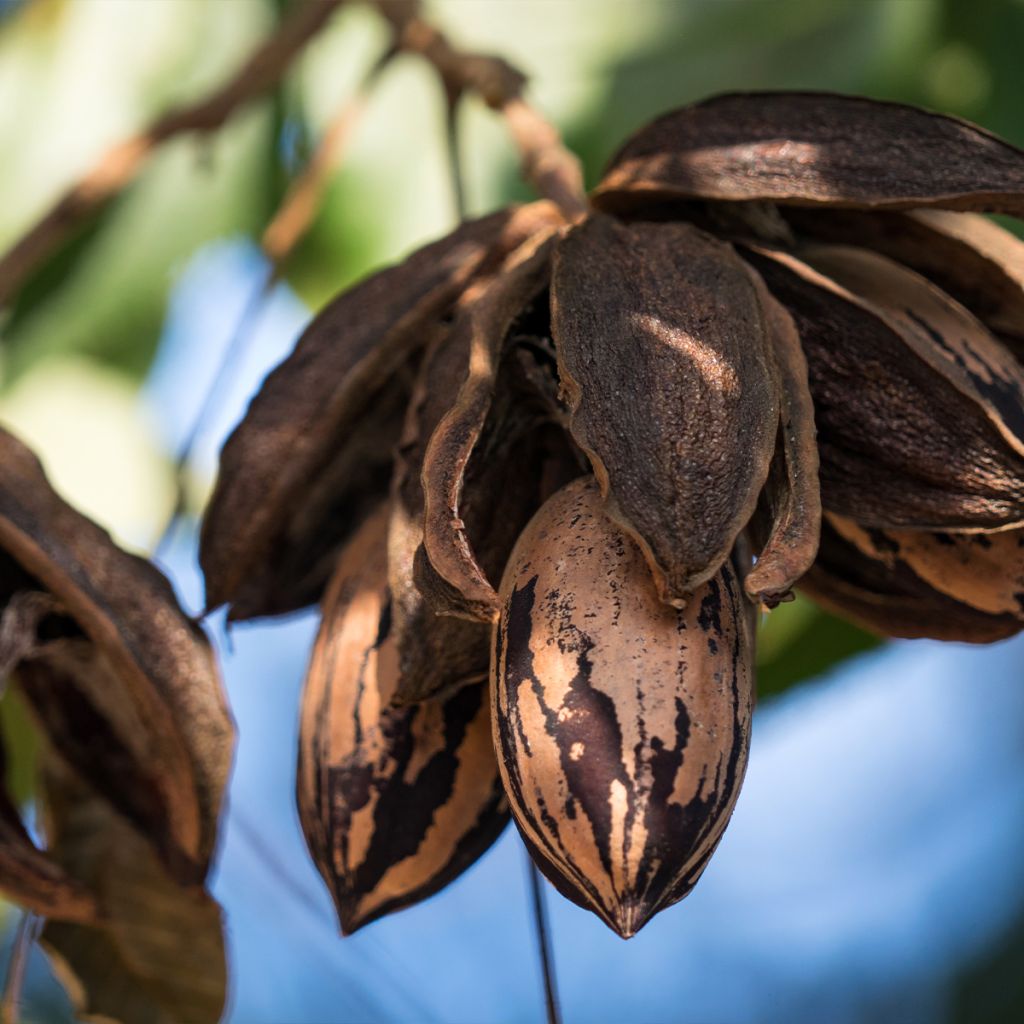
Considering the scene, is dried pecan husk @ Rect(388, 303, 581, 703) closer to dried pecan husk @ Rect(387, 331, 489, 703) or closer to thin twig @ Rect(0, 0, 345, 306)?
dried pecan husk @ Rect(387, 331, 489, 703)

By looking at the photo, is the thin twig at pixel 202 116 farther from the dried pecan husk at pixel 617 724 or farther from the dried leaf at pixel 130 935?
the dried pecan husk at pixel 617 724

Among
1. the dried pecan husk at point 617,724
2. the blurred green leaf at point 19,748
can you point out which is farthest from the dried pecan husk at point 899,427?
the blurred green leaf at point 19,748

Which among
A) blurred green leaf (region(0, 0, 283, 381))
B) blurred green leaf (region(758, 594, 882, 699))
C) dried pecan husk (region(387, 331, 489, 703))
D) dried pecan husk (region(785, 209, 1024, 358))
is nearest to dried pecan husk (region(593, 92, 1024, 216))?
dried pecan husk (region(785, 209, 1024, 358))

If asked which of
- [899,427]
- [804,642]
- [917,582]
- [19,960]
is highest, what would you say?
[899,427]

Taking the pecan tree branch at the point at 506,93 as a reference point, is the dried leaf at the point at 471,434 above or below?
below

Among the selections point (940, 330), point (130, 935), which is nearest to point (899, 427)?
point (940, 330)

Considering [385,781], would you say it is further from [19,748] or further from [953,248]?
[19,748]

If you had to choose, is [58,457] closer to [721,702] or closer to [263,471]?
[263,471]
